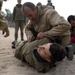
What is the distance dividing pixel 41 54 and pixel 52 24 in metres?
0.79

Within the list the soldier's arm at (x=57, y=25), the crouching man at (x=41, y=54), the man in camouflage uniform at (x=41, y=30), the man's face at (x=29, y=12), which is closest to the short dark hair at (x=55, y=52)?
the crouching man at (x=41, y=54)

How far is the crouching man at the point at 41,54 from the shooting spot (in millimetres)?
4336

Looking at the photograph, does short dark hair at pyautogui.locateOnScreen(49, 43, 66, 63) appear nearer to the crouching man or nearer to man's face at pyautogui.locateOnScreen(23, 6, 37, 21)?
the crouching man

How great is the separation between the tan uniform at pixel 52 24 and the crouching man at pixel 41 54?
22cm

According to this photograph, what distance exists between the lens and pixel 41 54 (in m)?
4.51

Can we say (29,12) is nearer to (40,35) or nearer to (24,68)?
(40,35)

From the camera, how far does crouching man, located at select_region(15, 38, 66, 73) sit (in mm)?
4336

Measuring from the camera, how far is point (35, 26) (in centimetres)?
539

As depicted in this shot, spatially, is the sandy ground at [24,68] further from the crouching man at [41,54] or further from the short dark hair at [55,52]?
the short dark hair at [55,52]

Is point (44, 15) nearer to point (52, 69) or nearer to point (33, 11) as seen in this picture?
point (33, 11)

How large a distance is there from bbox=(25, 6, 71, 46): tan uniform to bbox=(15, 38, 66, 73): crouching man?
22cm

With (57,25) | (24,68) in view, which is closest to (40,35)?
(57,25)

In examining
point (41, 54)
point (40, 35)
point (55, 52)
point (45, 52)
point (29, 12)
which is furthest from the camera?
point (40, 35)

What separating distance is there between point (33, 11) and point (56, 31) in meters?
0.52
